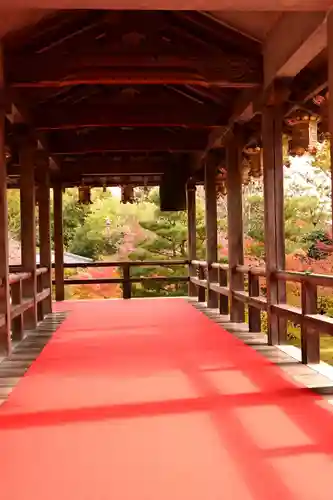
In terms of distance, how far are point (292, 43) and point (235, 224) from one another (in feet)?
10.0

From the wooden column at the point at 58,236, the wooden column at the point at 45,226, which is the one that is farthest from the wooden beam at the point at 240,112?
the wooden column at the point at 58,236

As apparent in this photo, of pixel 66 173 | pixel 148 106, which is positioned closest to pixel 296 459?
pixel 148 106

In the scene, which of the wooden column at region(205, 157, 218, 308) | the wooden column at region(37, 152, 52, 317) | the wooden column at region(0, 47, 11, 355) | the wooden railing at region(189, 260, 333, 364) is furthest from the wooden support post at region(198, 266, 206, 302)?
the wooden column at region(0, 47, 11, 355)

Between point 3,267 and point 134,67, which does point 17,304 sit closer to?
point 3,267

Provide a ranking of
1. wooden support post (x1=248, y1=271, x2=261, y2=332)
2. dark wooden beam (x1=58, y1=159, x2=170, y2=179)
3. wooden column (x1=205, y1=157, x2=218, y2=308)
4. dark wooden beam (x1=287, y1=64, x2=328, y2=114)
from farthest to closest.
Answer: dark wooden beam (x1=58, y1=159, x2=170, y2=179)
wooden column (x1=205, y1=157, x2=218, y2=308)
wooden support post (x1=248, y1=271, x2=261, y2=332)
dark wooden beam (x1=287, y1=64, x2=328, y2=114)

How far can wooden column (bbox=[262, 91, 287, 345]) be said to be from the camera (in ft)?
19.0

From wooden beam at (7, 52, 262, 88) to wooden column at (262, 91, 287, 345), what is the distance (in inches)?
21.1

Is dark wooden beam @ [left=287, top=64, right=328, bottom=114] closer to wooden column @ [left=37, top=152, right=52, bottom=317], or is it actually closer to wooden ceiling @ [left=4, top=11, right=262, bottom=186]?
wooden ceiling @ [left=4, top=11, right=262, bottom=186]

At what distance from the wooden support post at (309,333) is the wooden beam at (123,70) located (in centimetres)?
227

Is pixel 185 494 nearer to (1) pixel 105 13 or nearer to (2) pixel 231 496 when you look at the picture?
(2) pixel 231 496

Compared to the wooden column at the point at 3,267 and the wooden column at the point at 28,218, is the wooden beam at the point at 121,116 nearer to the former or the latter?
the wooden column at the point at 28,218

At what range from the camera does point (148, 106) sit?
743 centimetres

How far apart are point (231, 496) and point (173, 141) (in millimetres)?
7358

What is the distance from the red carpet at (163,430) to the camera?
2.49m
